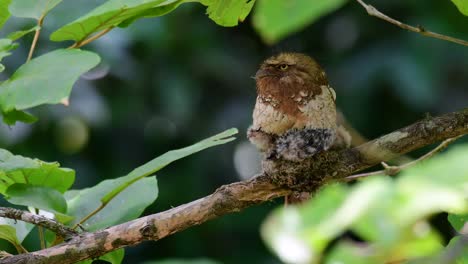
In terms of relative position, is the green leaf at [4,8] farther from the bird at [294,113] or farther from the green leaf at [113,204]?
the bird at [294,113]

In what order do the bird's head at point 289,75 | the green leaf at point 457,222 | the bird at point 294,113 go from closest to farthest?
the green leaf at point 457,222, the bird at point 294,113, the bird's head at point 289,75

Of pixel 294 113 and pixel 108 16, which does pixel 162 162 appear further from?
pixel 294 113

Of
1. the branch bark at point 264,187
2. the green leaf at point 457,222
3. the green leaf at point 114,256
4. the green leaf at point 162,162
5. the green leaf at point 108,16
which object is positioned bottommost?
the green leaf at point 114,256

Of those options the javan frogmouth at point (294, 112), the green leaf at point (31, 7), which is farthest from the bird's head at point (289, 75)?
the green leaf at point (31, 7)

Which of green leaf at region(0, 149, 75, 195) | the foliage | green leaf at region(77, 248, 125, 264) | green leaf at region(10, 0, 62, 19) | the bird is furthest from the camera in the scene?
the bird

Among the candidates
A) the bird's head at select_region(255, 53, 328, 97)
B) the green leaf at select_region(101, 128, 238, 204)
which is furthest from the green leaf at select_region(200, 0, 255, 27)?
the bird's head at select_region(255, 53, 328, 97)

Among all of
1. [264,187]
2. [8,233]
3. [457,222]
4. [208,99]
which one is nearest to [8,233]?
[8,233]

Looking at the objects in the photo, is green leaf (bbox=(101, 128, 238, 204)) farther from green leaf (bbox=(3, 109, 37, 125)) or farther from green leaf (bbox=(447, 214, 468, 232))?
green leaf (bbox=(447, 214, 468, 232))
